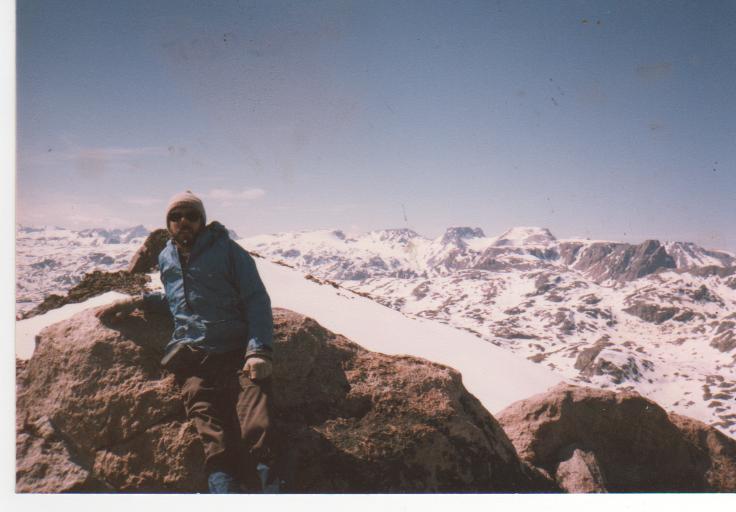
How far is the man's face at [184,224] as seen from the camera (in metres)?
3.61

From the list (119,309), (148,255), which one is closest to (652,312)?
(148,255)

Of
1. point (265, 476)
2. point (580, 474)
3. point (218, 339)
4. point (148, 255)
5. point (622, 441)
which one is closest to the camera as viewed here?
point (265, 476)

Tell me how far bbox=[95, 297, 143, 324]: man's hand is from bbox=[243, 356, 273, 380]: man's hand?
1.53 metres

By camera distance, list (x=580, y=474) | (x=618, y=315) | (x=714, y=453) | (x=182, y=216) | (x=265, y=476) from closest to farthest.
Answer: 1. (x=265, y=476)
2. (x=182, y=216)
3. (x=580, y=474)
4. (x=714, y=453)
5. (x=618, y=315)

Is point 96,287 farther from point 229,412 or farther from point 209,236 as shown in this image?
point 229,412

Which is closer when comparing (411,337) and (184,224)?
(184,224)

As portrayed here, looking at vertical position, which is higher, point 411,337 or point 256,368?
point 256,368

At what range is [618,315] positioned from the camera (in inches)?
3853

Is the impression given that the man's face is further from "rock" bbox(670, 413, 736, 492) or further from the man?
"rock" bbox(670, 413, 736, 492)

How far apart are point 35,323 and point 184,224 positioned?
4720 millimetres

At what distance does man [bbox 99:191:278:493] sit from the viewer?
297cm

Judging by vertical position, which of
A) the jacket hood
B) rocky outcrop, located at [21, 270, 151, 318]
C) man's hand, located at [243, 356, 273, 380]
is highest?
the jacket hood

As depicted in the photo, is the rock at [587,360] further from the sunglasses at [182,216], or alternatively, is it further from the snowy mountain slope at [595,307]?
the sunglasses at [182,216]

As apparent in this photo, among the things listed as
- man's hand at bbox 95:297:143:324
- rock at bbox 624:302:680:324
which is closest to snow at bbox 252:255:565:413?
man's hand at bbox 95:297:143:324
